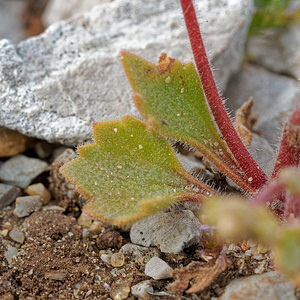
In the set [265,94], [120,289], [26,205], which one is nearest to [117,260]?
[120,289]

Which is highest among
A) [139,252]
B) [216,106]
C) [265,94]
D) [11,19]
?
[11,19]

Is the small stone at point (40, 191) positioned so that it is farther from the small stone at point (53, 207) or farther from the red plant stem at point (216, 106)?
the red plant stem at point (216, 106)

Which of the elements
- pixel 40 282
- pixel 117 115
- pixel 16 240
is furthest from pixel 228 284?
pixel 117 115

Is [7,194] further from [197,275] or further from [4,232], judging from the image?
[197,275]

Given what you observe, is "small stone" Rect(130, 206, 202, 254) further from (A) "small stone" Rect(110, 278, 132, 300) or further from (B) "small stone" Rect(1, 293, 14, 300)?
(B) "small stone" Rect(1, 293, 14, 300)

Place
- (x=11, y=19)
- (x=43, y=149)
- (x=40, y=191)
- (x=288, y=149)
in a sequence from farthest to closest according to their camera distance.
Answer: (x=11, y=19)
(x=43, y=149)
(x=40, y=191)
(x=288, y=149)

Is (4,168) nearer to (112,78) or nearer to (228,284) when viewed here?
(112,78)

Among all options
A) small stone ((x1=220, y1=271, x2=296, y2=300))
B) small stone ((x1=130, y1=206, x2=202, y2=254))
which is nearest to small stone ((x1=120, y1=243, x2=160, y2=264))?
small stone ((x1=130, y1=206, x2=202, y2=254))
